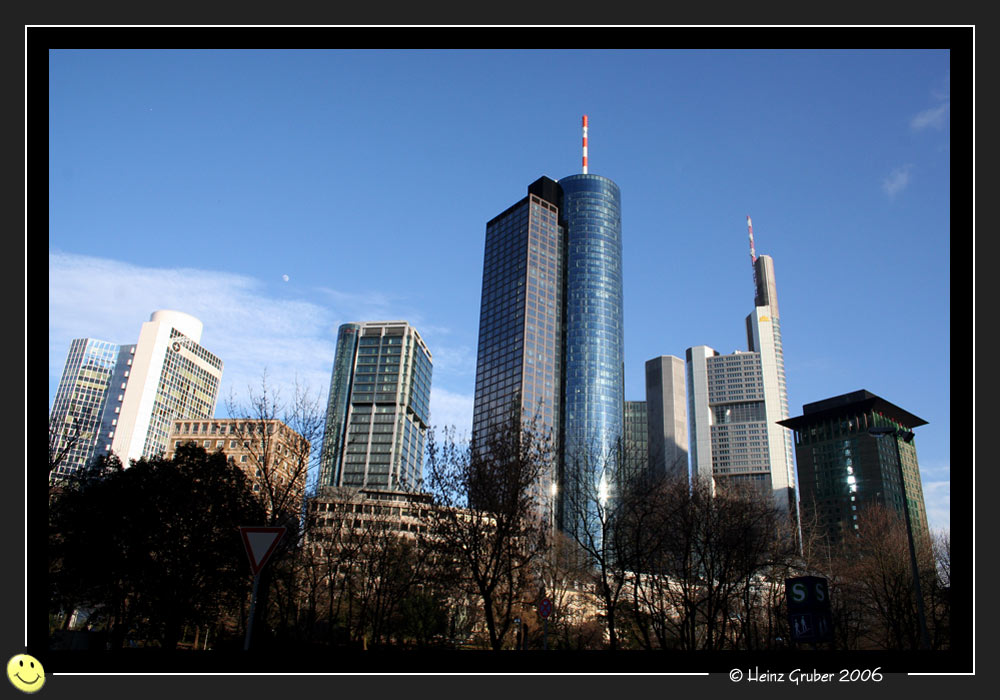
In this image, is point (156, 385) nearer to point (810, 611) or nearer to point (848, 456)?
point (810, 611)

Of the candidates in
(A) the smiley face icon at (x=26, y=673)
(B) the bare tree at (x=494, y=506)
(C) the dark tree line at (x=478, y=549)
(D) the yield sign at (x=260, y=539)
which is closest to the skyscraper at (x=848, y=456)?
(C) the dark tree line at (x=478, y=549)

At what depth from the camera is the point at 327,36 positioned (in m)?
7.95

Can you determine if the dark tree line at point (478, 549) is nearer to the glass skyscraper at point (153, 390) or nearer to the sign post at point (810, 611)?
the sign post at point (810, 611)

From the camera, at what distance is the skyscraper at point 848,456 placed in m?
166

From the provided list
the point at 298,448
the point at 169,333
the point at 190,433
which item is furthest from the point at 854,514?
the point at 169,333

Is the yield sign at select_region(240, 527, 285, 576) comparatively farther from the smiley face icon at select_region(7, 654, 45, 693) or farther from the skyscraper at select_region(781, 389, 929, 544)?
the skyscraper at select_region(781, 389, 929, 544)

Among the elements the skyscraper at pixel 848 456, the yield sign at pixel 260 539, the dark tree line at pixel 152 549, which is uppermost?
the skyscraper at pixel 848 456

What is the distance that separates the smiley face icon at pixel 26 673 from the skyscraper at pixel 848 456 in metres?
178

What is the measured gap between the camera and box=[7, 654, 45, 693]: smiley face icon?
22.5ft

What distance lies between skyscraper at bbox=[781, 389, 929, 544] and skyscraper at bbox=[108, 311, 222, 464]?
567 ft

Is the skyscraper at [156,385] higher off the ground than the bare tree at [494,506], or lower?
higher

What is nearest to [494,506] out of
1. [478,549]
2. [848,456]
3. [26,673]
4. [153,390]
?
[478,549]

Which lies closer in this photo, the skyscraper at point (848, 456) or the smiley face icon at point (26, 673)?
the smiley face icon at point (26, 673)

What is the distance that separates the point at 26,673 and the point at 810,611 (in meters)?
14.9
